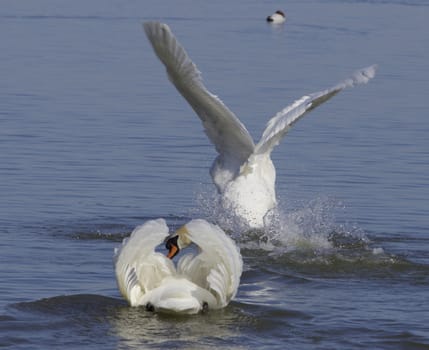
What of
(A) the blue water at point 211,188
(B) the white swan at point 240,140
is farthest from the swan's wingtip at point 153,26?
(A) the blue water at point 211,188

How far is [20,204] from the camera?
13.2 meters

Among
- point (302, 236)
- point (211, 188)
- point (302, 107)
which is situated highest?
point (302, 107)

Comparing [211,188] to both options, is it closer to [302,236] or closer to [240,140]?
[240,140]

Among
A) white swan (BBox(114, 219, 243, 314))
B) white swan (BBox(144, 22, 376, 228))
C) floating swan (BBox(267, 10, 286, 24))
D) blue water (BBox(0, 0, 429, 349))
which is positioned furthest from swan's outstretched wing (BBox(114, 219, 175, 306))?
floating swan (BBox(267, 10, 286, 24))

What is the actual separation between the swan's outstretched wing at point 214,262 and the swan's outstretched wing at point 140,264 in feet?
0.58

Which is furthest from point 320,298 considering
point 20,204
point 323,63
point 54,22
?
point 54,22

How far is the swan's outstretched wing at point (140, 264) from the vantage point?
920cm

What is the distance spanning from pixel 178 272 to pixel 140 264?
287 mm

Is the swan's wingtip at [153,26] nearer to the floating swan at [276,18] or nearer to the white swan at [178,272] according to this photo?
the white swan at [178,272]

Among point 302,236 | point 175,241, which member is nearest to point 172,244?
point 175,241

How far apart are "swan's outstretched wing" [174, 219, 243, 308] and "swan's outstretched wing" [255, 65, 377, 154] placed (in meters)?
2.66

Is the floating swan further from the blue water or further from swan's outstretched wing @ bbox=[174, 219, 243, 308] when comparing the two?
swan's outstretched wing @ bbox=[174, 219, 243, 308]

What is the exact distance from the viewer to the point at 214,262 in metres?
9.25

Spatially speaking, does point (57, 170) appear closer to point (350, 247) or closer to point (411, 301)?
point (350, 247)
